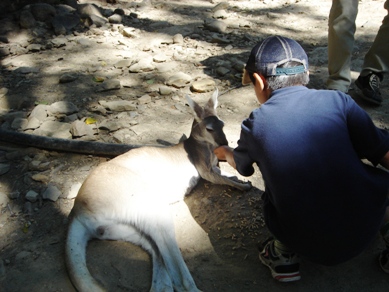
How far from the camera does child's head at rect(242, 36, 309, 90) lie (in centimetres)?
174

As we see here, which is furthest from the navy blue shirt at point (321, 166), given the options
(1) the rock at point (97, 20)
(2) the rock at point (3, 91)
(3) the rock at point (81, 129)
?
(1) the rock at point (97, 20)

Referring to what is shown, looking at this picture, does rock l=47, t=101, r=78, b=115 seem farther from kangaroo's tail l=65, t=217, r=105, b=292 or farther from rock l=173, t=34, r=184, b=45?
rock l=173, t=34, r=184, b=45

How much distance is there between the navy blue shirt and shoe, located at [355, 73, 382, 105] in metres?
1.88

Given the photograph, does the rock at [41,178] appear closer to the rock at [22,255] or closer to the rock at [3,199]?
the rock at [3,199]

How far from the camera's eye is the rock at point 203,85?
382cm

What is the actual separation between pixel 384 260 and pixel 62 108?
2.76 meters

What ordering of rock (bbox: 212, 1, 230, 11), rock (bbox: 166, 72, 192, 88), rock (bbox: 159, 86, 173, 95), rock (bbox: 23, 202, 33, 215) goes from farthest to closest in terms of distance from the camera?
rock (bbox: 212, 1, 230, 11), rock (bbox: 166, 72, 192, 88), rock (bbox: 159, 86, 173, 95), rock (bbox: 23, 202, 33, 215)

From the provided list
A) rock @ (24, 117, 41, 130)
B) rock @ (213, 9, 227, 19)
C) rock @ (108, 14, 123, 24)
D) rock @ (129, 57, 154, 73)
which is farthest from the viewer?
rock @ (213, 9, 227, 19)

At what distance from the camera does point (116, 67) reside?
435cm

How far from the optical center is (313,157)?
63.2 inches

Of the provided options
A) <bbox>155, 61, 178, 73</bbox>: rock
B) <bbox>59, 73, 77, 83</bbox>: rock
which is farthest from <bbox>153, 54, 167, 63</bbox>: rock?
<bbox>59, 73, 77, 83</bbox>: rock

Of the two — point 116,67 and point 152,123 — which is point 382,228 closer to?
point 152,123

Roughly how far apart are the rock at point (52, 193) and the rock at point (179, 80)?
5.59ft

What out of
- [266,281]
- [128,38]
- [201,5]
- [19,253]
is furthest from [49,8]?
[266,281]
